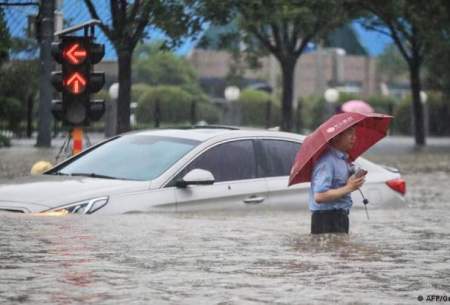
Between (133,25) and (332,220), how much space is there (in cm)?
1491

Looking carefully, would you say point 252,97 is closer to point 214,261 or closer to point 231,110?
point 231,110

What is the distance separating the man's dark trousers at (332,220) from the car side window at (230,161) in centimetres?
218

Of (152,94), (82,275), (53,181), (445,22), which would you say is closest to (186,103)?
(152,94)

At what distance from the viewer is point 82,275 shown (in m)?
7.82

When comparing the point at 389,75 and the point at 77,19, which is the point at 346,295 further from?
the point at 389,75

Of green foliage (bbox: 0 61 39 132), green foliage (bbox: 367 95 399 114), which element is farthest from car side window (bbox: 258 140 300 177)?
green foliage (bbox: 367 95 399 114)

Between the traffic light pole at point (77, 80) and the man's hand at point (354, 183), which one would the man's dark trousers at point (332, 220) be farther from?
the traffic light pole at point (77, 80)

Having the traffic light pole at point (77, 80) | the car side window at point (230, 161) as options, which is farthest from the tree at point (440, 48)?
the car side window at point (230, 161)

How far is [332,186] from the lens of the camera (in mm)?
10055

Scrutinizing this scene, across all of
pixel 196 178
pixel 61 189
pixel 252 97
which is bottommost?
pixel 61 189

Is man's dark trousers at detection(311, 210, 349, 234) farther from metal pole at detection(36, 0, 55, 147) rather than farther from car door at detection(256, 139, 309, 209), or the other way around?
metal pole at detection(36, 0, 55, 147)

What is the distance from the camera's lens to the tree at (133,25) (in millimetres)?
23969

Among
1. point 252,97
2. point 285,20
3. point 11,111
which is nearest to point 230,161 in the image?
point 285,20

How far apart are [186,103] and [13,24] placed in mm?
21022
